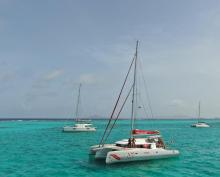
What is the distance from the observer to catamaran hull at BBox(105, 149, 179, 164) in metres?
31.6

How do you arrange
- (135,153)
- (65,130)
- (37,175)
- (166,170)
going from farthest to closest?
1. (65,130)
2. (135,153)
3. (166,170)
4. (37,175)

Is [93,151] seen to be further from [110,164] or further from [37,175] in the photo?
[37,175]

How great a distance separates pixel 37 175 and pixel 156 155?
1406cm

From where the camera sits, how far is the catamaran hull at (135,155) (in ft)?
104

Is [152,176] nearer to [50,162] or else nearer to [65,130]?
[50,162]

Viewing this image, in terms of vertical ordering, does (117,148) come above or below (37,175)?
above

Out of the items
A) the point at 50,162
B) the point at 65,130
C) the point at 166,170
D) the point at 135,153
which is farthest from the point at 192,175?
the point at 65,130

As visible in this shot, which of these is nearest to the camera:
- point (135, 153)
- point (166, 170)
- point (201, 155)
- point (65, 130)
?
point (166, 170)

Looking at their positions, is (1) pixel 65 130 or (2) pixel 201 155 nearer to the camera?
(2) pixel 201 155

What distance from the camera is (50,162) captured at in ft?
113

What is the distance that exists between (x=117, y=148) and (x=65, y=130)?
59.2m

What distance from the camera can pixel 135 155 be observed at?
3288cm

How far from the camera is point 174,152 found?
1468 inches

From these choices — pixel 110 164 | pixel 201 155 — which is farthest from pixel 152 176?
pixel 201 155
